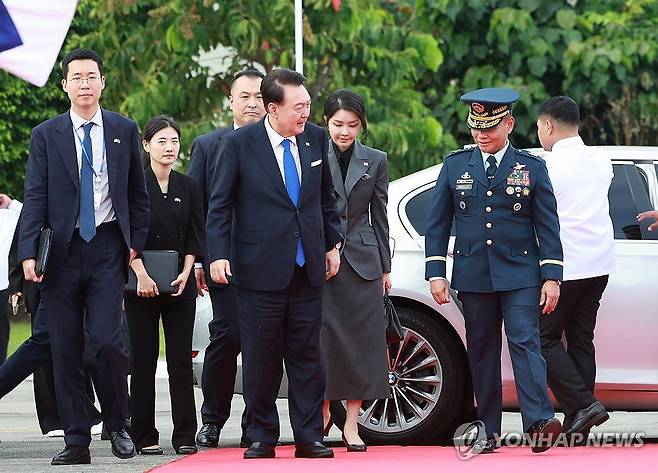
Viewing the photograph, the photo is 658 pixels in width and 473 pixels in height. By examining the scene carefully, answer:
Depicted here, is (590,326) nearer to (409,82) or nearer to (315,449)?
(315,449)

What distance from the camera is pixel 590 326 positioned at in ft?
31.9

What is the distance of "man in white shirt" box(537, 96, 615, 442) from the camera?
9.65 meters

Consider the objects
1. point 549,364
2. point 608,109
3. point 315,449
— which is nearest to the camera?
point 315,449

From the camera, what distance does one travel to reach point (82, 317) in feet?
29.6

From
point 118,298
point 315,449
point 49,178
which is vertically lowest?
point 315,449

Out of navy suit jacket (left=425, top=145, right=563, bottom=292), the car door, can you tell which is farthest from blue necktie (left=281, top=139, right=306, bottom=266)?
the car door

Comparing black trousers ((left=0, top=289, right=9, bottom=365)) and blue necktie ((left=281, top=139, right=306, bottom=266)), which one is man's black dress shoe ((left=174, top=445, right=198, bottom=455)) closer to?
blue necktie ((left=281, top=139, right=306, bottom=266))

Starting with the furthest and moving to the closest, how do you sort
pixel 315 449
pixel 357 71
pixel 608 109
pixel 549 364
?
1. pixel 608 109
2. pixel 357 71
3. pixel 549 364
4. pixel 315 449

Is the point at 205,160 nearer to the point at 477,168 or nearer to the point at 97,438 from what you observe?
the point at 477,168

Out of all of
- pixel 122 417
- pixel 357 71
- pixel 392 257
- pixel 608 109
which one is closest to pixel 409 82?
pixel 357 71

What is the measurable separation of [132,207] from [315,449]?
1.56 metres

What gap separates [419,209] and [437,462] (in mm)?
2156

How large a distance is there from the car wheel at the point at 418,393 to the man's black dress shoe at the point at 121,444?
143 cm

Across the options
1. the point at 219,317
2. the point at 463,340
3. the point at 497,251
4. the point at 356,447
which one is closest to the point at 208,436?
the point at 219,317
